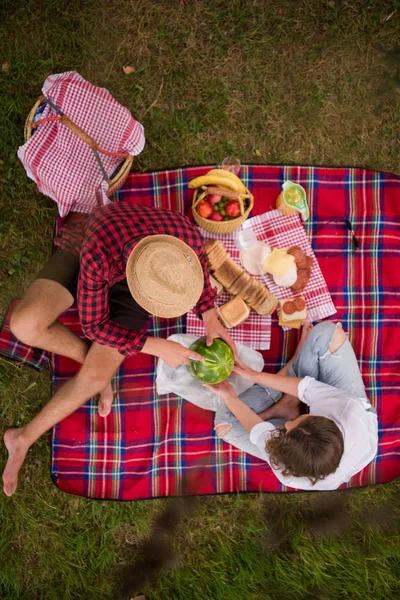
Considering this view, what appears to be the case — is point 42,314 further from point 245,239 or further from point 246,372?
point 245,239

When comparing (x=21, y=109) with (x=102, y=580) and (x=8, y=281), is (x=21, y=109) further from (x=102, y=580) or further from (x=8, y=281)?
(x=102, y=580)

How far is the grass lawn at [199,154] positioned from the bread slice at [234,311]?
57.2 inches

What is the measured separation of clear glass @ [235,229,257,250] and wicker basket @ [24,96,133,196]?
1.17 meters

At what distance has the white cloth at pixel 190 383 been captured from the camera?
425cm

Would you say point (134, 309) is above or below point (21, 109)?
below

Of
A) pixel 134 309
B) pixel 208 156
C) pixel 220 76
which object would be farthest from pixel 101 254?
pixel 220 76

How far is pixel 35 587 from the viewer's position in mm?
4414

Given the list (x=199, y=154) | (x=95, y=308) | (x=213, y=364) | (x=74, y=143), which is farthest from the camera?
(x=199, y=154)

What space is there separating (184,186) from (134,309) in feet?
4.49

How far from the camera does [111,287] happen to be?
3807mm

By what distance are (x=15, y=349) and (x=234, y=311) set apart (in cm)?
203

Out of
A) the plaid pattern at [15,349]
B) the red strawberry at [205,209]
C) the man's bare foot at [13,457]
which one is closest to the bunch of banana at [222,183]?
the red strawberry at [205,209]

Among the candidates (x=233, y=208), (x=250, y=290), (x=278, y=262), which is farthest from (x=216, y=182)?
(x=250, y=290)

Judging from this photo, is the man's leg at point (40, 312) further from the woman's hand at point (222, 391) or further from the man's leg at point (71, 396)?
the woman's hand at point (222, 391)
